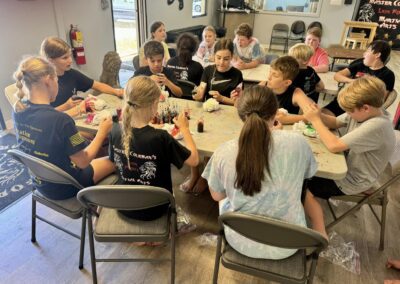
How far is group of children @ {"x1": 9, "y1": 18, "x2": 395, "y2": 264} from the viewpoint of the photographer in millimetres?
1135

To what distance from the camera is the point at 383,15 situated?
7.89 meters

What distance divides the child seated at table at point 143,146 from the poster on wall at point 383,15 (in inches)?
330

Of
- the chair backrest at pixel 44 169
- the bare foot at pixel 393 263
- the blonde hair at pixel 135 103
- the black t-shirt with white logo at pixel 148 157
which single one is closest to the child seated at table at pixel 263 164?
the black t-shirt with white logo at pixel 148 157

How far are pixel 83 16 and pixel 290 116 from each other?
3446mm

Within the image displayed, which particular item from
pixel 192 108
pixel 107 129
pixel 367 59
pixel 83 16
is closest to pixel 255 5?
pixel 83 16

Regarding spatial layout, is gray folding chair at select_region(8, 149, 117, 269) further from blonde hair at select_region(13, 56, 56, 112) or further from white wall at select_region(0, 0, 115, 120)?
white wall at select_region(0, 0, 115, 120)

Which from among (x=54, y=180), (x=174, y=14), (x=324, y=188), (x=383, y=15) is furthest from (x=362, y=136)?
(x=383, y=15)

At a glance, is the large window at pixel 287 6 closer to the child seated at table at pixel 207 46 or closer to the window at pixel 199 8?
the window at pixel 199 8

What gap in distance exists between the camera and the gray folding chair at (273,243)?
3.42ft

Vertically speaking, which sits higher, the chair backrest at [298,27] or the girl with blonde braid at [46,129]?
the chair backrest at [298,27]

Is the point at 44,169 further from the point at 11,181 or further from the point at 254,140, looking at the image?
the point at 11,181

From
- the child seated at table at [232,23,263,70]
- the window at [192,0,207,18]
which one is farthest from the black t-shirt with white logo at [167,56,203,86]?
the window at [192,0,207,18]

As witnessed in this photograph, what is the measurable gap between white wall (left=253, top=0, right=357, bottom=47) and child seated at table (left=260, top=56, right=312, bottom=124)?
6936 millimetres

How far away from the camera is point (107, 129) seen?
1.68 meters
